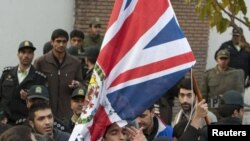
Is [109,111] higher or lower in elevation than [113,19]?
lower

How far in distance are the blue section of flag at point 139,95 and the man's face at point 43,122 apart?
1940 millimetres

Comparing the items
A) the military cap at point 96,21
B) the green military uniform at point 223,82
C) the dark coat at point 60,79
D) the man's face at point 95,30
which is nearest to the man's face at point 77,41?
the man's face at point 95,30

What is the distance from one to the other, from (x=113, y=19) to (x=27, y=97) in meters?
3.77

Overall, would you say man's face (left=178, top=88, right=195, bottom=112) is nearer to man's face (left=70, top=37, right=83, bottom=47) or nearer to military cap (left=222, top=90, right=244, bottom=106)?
military cap (left=222, top=90, right=244, bottom=106)

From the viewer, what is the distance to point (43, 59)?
451 inches

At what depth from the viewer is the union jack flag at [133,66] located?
6.46 m

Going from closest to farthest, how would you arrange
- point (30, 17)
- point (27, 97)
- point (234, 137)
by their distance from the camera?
point (234, 137), point (27, 97), point (30, 17)

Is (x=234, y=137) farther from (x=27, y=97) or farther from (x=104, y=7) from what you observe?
(x=104, y=7)

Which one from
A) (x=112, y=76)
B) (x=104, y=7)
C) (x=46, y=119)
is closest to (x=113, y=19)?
(x=112, y=76)

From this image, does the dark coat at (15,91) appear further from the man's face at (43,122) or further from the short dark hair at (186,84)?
the man's face at (43,122)

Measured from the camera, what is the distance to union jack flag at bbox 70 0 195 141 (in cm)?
646

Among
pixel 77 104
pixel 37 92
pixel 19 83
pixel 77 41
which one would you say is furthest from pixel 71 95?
pixel 77 41

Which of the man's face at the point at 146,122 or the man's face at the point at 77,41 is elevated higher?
the man's face at the point at 77,41

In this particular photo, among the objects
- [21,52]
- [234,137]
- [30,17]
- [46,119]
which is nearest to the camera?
[234,137]
